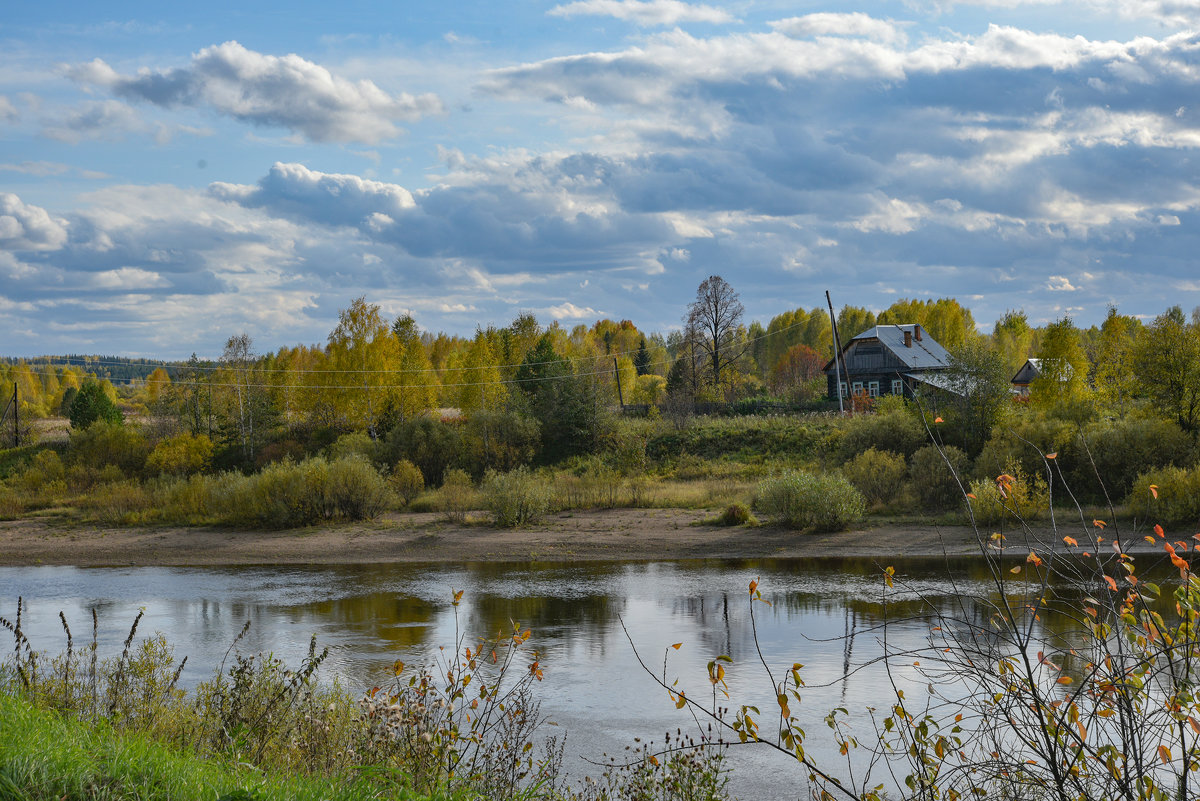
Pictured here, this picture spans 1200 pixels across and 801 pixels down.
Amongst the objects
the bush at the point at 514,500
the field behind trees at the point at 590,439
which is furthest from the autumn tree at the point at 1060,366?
the bush at the point at 514,500

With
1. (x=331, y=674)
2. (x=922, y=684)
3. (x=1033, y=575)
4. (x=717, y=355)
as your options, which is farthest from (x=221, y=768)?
(x=717, y=355)

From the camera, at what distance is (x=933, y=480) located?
28562 mm

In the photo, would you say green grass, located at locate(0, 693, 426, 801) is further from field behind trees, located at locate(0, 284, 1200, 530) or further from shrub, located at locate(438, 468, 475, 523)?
shrub, located at locate(438, 468, 475, 523)

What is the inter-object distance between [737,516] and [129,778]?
24.3 metres

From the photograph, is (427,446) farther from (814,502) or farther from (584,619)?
(584,619)

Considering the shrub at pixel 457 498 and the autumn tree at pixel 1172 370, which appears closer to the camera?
the autumn tree at pixel 1172 370

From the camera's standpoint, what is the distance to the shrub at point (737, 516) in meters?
27.6

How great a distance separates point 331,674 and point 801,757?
31.9 feet

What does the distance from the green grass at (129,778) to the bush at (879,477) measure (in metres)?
26.1

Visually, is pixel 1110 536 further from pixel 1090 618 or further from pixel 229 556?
pixel 229 556

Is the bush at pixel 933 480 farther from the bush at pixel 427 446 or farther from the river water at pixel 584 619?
the bush at pixel 427 446

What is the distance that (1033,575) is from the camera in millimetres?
19297

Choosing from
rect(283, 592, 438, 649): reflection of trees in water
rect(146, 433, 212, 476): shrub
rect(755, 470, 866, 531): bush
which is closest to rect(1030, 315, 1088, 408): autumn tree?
rect(755, 470, 866, 531): bush

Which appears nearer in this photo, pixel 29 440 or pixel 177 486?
pixel 177 486
